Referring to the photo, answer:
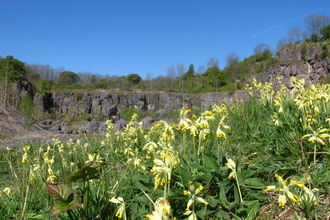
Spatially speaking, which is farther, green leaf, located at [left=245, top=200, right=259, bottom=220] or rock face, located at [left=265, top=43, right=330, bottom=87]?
rock face, located at [left=265, top=43, right=330, bottom=87]

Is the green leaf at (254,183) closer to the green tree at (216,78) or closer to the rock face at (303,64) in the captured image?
the rock face at (303,64)

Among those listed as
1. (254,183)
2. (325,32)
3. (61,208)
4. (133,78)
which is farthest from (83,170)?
(133,78)

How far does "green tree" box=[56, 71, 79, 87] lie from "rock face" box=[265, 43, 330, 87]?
66125 millimetres

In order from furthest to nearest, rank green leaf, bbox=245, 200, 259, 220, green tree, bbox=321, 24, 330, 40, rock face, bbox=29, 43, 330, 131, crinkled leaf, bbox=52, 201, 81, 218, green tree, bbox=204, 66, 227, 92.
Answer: green tree, bbox=204, 66, 227, 92
green tree, bbox=321, 24, 330, 40
rock face, bbox=29, 43, 330, 131
green leaf, bbox=245, 200, 259, 220
crinkled leaf, bbox=52, 201, 81, 218

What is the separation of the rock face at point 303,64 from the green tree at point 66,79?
66.1m

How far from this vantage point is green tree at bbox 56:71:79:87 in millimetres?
79062

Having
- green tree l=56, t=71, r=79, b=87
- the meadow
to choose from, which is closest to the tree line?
green tree l=56, t=71, r=79, b=87

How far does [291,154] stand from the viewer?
2625 mm

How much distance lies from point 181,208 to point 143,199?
0.36 metres

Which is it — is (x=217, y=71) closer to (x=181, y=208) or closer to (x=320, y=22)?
(x=320, y=22)

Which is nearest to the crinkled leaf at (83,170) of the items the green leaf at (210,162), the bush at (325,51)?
the green leaf at (210,162)

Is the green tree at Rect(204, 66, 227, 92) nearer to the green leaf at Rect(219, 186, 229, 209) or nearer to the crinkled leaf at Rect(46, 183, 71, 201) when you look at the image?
the green leaf at Rect(219, 186, 229, 209)

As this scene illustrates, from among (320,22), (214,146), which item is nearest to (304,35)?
(320,22)

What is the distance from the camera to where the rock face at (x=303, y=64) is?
49.8m
